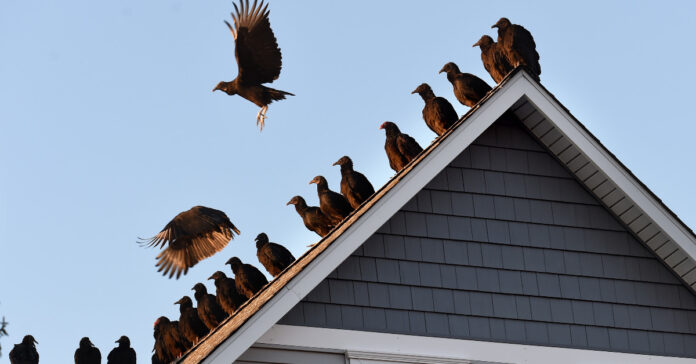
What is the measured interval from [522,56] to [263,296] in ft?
12.1

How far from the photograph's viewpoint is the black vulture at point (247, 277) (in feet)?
46.8

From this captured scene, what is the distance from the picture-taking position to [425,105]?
44.8 feet

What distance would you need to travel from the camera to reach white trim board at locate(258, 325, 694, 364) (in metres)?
11.0

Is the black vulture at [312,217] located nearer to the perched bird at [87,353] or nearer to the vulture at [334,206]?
the vulture at [334,206]

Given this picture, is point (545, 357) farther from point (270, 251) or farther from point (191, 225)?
point (191, 225)

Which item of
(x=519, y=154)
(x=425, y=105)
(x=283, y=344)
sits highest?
(x=425, y=105)

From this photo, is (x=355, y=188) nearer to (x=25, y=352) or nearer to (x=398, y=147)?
Answer: (x=398, y=147)

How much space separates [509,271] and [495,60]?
2.57 meters

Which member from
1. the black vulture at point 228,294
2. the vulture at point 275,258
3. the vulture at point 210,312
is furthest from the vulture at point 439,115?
the vulture at point 210,312

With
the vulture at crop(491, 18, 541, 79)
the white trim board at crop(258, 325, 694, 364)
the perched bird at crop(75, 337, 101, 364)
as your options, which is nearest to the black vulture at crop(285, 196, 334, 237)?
the vulture at crop(491, 18, 541, 79)

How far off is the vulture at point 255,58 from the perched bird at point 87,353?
3.39m

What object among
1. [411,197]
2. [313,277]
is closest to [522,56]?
[411,197]

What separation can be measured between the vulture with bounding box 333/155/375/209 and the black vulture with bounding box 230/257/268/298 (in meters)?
1.43

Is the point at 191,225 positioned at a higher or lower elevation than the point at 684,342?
higher
